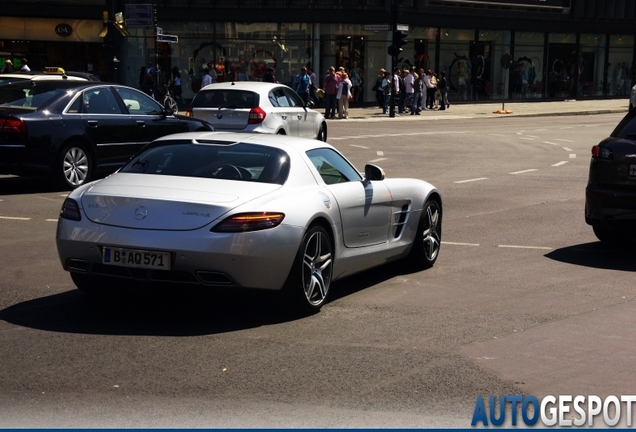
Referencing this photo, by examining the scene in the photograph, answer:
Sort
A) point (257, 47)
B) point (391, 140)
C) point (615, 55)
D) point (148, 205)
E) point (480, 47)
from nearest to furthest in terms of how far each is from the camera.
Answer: point (148, 205), point (391, 140), point (257, 47), point (480, 47), point (615, 55)

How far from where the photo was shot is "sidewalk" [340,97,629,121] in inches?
1630

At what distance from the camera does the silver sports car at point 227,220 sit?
7.15 meters

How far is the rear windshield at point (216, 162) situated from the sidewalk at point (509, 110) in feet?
101

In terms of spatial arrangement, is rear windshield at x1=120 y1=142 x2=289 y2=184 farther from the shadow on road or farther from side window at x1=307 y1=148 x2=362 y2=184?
the shadow on road

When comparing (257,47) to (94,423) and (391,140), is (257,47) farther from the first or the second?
(94,423)

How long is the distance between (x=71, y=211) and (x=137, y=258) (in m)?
0.78

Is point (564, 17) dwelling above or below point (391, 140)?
above

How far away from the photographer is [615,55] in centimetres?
6109

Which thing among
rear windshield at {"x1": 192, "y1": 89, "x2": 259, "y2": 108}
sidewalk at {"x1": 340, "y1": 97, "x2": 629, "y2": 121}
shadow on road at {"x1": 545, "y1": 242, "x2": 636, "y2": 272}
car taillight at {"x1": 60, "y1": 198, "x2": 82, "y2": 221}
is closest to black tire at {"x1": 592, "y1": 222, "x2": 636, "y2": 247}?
shadow on road at {"x1": 545, "y1": 242, "x2": 636, "y2": 272}

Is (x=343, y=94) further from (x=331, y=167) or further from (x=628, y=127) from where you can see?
(x=331, y=167)

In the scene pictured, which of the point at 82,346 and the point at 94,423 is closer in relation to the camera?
the point at 94,423

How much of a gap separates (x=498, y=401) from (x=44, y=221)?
793 centimetres

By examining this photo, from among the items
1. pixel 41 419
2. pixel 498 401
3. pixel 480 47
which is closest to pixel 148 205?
pixel 41 419

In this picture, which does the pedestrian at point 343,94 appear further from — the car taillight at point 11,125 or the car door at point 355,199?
the car door at point 355,199
